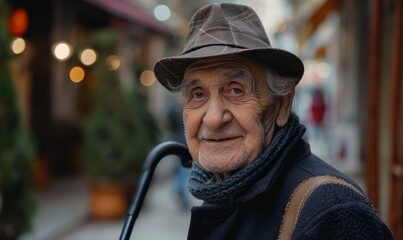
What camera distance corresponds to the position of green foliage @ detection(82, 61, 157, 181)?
8.58 meters

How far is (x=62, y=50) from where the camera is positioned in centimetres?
1228

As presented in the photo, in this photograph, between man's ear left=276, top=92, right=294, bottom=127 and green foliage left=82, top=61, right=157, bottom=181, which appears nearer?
man's ear left=276, top=92, right=294, bottom=127

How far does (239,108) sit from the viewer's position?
180 centimetres

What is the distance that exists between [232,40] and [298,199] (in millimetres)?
529

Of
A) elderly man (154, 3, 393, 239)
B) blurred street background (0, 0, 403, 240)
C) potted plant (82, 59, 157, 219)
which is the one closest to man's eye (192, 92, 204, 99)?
elderly man (154, 3, 393, 239)

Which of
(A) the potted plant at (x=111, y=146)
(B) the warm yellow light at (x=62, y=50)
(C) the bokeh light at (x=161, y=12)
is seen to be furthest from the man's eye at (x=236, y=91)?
(C) the bokeh light at (x=161, y=12)

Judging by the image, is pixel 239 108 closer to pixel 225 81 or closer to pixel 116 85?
pixel 225 81

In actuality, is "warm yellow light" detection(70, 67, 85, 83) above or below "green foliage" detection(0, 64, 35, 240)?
above

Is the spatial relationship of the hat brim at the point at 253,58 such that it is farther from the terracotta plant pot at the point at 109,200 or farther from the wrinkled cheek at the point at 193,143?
the terracotta plant pot at the point at 109,200

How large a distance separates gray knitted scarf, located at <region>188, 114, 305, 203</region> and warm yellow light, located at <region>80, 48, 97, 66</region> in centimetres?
1235

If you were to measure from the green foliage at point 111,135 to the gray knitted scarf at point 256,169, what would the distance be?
685 centimetres

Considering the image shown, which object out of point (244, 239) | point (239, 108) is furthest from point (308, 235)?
point (239, 108)

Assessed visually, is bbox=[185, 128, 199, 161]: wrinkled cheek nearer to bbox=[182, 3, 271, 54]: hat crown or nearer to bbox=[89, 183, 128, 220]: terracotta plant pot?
bbox=[182, 3, 271, 54]: hat crown

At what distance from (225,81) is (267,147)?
0.25 metres
